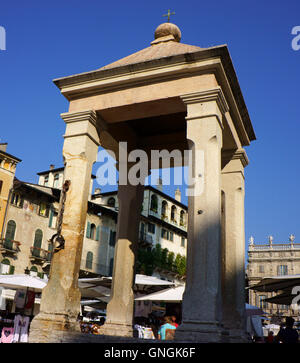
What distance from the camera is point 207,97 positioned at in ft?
31.3

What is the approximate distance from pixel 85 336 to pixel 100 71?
6472mm

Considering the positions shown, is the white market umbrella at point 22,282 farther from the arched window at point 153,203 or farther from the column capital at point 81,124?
the arched window at point 153,203

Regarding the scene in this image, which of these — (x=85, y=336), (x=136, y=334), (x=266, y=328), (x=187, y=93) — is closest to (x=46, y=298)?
(x=85, y=336)

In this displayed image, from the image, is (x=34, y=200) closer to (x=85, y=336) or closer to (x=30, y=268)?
(x=30, y=268)

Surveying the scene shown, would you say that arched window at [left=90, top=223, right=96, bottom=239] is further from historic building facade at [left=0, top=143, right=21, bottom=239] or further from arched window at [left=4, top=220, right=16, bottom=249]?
historic building facade at [left=0, top=143, right=21, bottom=239]

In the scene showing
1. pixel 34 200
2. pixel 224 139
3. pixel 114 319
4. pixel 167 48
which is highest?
pixel 34 200

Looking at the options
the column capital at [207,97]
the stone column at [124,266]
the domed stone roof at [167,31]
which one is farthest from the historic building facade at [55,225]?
the column capital at [207,97]

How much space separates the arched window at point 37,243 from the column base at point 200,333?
33.8 metres

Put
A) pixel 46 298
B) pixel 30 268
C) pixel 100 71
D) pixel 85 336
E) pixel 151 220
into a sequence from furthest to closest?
pixel 151 220
pixel 30 268
pixel 100 71
pixel 46 298
pixel 85 336

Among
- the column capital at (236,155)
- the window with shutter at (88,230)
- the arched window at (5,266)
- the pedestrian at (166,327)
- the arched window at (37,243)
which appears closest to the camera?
the pedestrian at (166,327)

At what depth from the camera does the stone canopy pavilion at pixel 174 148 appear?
28.1 ft

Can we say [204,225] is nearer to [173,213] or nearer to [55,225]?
[55,225]

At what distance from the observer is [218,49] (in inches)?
374

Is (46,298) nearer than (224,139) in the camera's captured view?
Yes
